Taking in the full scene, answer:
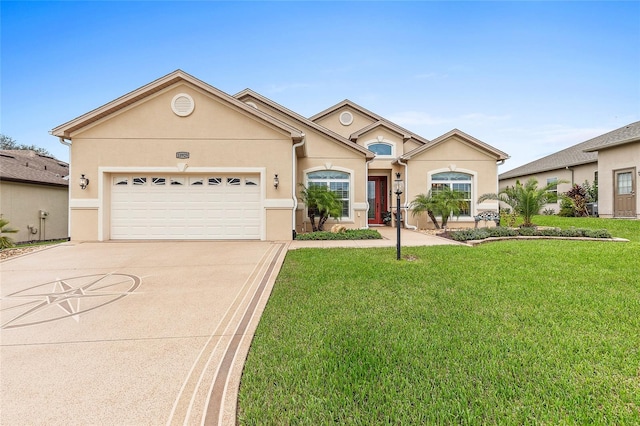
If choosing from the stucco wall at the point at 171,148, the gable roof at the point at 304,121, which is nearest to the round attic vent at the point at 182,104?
the stucco wall at the point at 171,148

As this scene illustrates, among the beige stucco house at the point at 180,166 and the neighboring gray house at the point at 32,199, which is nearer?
the beige stucco house at the point at 180,166

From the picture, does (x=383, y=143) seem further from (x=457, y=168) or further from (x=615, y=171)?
(x=615, y=171)

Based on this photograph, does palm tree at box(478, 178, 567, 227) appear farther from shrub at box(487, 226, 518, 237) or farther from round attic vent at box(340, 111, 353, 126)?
round attic vent at box(340, 111, 353, 126)

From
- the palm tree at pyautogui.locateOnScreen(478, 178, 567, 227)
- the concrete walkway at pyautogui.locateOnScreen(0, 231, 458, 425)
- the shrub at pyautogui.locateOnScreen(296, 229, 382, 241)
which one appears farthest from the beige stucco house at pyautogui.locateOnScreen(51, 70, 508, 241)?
the palm tree at pyautogui.locateOnScreen(478, 178, 567, 227)

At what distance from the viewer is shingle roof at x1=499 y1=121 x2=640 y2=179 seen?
15438 millimetres

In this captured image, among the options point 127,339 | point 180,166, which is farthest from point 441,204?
point 127,339

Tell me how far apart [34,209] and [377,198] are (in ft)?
56.8

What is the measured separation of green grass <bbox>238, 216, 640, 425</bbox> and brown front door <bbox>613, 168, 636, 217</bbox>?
13647 mm

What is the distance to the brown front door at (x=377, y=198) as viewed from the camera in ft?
54.5

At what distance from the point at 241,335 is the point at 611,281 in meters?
6.35

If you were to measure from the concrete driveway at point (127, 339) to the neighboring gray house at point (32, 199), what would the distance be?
9054 mm

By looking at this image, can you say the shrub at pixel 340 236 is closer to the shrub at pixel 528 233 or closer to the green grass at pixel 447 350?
the shrub at pixel 528 233

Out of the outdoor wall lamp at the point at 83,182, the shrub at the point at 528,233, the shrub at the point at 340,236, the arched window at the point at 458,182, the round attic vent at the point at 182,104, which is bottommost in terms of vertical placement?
the shrub at the point at 340,236

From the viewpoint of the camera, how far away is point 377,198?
1677cm
